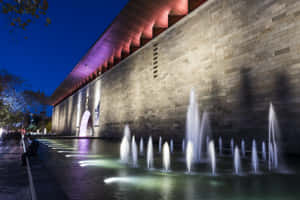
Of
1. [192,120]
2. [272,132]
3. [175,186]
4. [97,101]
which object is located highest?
[97,101]

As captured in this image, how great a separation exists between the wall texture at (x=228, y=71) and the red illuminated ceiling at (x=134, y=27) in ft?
2.69

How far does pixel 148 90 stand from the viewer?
52.2 ft

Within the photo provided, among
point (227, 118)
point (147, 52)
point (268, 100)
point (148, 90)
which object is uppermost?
point (147, 52)

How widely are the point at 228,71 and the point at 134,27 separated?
943 centimetres

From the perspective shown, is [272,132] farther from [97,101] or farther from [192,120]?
[97,101]

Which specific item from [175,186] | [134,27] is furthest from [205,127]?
[134,27]

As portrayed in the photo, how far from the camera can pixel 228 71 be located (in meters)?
9.87

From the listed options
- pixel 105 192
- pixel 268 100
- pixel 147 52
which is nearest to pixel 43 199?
pixel 105 192

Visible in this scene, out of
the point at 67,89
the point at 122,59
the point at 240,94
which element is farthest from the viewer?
the point at 67,89

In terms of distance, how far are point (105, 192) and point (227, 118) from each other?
798 centimetres

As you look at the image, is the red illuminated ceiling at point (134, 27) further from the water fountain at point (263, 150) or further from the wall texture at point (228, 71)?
the water fountain at point (263, 150)

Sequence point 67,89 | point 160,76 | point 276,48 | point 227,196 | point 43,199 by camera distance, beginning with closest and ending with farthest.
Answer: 1. point 43,199
2. point 227,196
3. point 276,48
4. point 160,76
5. point 67,89

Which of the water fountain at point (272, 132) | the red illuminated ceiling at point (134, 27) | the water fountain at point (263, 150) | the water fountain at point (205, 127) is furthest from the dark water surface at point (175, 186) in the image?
the red illuminated ceiling at point (134, 27)

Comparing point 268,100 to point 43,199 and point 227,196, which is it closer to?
point 227,196
